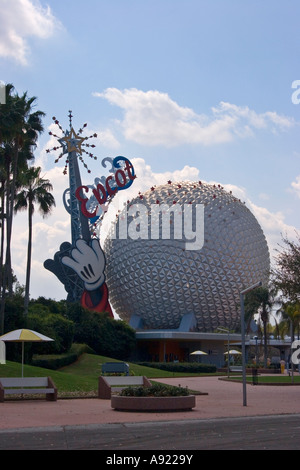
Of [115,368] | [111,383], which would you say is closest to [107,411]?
[111,383]

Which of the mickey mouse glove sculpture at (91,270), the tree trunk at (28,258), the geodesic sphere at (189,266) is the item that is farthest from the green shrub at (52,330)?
the geodesic sphere at (189,266)

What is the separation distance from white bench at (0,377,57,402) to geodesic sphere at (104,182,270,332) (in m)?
36.7

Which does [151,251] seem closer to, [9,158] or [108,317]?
[108,317]

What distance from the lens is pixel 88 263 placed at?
5484cm

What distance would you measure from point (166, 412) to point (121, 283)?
45415mm

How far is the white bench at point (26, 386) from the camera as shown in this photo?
2202 cm

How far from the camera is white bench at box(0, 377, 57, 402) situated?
22016 mm

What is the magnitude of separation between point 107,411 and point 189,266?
4096 centimetres

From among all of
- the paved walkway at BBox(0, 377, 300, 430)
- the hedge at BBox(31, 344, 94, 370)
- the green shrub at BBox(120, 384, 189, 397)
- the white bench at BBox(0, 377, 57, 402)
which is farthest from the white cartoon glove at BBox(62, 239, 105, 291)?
the green shrub at BBox(120, 384, 189, 397)

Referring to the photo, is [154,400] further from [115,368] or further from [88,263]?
[88,263]

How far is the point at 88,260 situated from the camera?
Answer: 54.7 m

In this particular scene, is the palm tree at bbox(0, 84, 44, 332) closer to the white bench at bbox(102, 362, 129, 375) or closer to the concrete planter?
the white bench at bbox(102, 362, 129, 375)

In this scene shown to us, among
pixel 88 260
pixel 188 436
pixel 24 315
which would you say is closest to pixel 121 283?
pixel 88 260

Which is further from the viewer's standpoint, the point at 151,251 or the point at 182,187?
the point at 182,187
